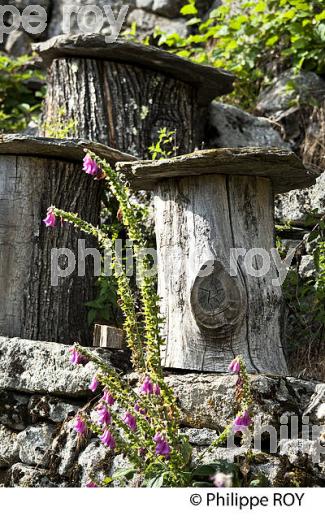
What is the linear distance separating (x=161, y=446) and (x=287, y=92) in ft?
15.3

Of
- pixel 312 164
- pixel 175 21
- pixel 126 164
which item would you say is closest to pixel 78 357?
pixel 126 164

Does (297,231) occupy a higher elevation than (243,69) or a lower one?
lower

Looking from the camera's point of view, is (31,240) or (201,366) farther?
(31,240)

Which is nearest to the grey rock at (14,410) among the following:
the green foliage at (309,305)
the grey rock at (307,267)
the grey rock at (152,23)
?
the green foliage at (309,305)

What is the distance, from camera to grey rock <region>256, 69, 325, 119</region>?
25.2 ft

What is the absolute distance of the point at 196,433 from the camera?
4199mm

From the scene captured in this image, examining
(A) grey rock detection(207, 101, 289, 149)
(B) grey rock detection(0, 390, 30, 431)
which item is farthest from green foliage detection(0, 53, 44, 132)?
(B) grey rock detection(0, 390, 30, 431)

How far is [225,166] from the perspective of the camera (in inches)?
178

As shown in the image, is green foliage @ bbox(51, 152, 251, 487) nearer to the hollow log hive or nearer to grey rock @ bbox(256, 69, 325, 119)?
the hollow log hive

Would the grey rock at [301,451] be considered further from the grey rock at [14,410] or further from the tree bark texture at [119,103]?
the tree bark texture at [119,103]

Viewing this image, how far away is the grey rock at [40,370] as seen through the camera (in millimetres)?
4582

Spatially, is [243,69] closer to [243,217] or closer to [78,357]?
[243,217]

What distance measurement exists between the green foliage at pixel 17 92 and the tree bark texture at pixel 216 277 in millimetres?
3960

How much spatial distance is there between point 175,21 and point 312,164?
334 cm
